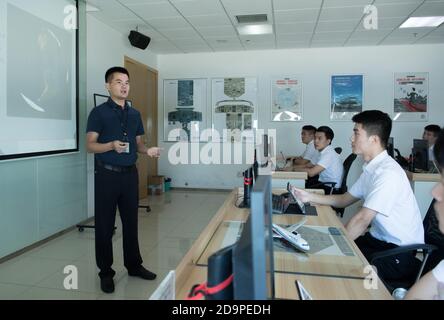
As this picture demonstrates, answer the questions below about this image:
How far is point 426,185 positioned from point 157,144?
486cm

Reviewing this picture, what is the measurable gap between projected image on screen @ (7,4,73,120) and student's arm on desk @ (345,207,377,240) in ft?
9.74

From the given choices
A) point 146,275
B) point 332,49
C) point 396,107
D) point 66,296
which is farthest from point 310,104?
point 66,296

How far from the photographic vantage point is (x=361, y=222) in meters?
1.85

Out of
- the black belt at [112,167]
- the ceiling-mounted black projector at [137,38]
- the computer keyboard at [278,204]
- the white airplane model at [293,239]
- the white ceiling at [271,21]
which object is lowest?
the white airplane model at [293,239]

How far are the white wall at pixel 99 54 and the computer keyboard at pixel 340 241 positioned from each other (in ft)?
11.4

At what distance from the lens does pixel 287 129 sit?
6609 millimetres

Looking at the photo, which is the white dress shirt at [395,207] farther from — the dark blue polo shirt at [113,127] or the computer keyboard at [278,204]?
the dark blue polo shirt at [113,127]

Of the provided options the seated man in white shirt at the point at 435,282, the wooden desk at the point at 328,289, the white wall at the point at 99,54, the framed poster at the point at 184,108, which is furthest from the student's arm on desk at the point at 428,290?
the framed poster at the point at 184,108

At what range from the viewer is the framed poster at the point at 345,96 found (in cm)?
633

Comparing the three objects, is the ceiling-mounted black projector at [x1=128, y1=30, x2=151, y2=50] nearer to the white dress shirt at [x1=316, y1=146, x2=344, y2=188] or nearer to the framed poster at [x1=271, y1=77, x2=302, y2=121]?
the framed poster at [x1=271, y1=77, x2=302, y2=121]

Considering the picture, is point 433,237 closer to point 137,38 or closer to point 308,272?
point 308,272

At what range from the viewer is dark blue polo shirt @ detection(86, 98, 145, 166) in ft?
8.50

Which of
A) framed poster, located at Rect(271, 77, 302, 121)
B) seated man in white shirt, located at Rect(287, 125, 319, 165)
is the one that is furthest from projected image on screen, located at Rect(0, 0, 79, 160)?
framed poster, located at Rect(271, 77, 302, 121)
